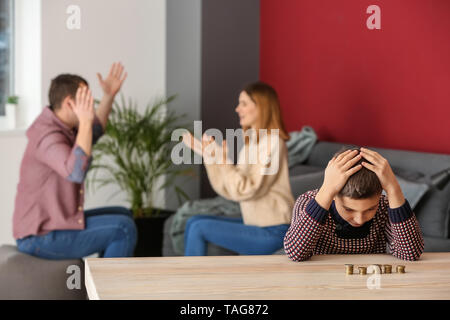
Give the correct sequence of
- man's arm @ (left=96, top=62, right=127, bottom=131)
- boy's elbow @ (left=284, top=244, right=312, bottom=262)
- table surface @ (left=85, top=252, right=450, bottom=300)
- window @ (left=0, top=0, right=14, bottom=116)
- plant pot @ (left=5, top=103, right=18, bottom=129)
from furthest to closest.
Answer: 1. window @ (left=0, top=0, right=14, bottom=116)
2. plant pot @ (left=5, top=103, right=18, bottom=129)
3. man's arm @ (left=96, top=62, right=127, bottom=131)
4. boy's elbow @ (left=284, top=244, right=312, bottom=262)
5. table surface @ (left=85, top=252, right=450, bottom=300)

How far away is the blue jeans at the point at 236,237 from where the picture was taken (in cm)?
283

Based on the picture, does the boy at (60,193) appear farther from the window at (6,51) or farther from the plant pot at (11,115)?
the window at (6,51)

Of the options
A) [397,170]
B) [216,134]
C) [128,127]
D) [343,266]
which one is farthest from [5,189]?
[343,266]

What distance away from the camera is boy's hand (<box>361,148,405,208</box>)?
5.14 feet

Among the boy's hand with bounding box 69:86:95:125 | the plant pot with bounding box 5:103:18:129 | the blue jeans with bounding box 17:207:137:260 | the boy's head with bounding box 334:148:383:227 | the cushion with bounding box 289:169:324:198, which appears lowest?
the blue jeans with bounding box 17:207:137:260

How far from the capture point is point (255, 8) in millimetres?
4910

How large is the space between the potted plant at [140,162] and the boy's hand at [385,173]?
9.26ft

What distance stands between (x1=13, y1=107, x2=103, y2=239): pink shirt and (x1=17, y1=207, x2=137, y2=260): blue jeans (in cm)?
3

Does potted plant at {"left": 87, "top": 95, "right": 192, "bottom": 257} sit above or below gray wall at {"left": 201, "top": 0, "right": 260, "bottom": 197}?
below

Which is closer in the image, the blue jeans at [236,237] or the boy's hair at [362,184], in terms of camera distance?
the boy's hair at [362,184]

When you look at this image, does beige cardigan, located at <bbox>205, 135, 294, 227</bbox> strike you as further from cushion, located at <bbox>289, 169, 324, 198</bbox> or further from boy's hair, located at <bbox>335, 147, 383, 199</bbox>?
boy's hair, located at <bbox>335, 147, 383, 199</bbox>

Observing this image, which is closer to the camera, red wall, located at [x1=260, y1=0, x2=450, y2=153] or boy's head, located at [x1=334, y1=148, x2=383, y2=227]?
boy's head, located at [x1=334, y1=148, x2=383, y2=227]

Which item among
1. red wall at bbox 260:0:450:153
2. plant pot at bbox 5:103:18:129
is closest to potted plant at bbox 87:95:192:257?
plant pot at bbox 5:103:18:129

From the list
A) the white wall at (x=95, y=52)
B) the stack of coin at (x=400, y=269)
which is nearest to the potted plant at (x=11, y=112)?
the white wall at (x=95, y=52)
